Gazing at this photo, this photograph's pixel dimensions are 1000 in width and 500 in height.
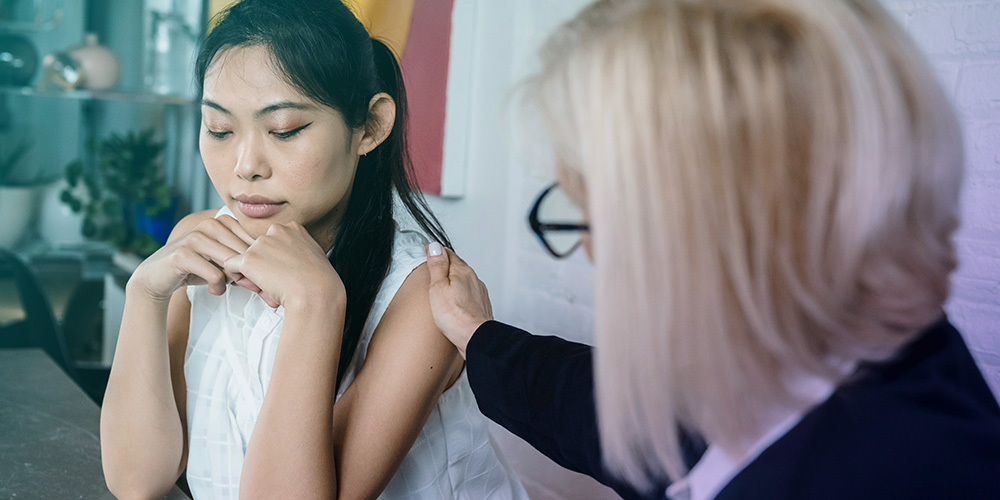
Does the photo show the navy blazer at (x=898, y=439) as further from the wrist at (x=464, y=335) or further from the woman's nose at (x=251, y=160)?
the woman's nose at (x=251, y=160)

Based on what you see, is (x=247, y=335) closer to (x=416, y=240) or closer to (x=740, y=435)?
(x=416, y=240)

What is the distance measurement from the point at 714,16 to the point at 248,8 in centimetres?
56

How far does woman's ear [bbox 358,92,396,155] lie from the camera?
33.3 inches

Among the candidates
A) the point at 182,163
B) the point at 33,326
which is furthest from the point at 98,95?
the point at 33,326

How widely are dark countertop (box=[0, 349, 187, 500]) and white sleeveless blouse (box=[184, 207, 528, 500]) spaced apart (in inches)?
3.0

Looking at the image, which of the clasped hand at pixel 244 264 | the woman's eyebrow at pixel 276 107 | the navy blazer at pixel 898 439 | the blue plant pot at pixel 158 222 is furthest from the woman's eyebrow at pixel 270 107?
the blue plant pot at pixel 158 222

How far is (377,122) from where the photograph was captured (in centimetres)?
86

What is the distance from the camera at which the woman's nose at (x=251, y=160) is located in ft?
2.49

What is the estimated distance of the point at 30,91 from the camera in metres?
2.22

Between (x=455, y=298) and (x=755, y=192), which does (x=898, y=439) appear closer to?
(x=755, y=192)

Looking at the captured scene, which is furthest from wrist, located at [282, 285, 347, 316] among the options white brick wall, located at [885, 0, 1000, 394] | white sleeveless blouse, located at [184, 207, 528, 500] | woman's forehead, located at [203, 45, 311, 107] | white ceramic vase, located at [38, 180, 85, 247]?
white ceramic vase, located at [38, 180, 85, 247]

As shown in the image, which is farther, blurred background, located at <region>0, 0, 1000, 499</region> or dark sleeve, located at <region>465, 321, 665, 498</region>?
blurred background, located at <region>0, 0, 1000, 499</region>

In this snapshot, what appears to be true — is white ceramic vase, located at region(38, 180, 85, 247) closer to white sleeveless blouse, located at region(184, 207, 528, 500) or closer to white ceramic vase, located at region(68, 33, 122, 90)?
white ceramic vase, located at region(68, 33, 122, 90)

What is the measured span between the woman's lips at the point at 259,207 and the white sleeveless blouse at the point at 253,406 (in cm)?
7
